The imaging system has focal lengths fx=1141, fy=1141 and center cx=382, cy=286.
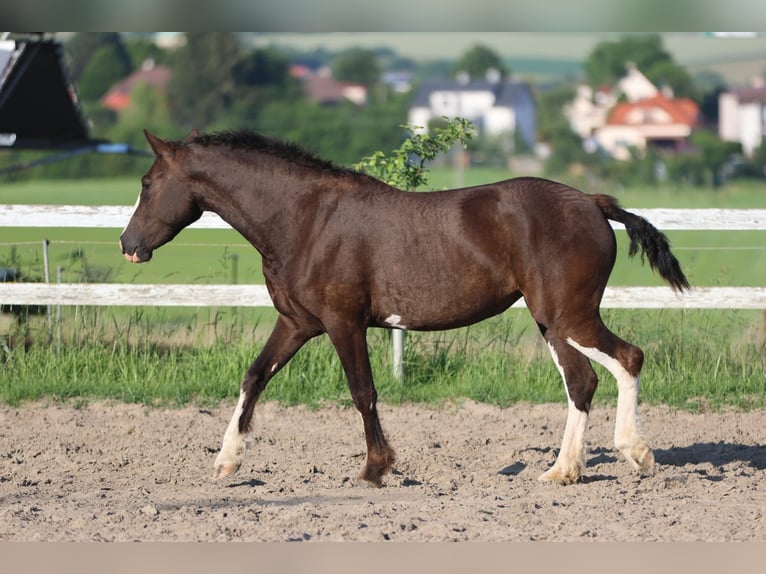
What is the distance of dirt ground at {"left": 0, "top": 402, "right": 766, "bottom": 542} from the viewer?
16.9ft

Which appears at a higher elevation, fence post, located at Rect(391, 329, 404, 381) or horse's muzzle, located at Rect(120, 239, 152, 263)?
horse's muzzle, located at Rect(120, 239, 152, 263)

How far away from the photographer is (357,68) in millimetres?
96812

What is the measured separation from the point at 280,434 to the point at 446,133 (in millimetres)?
2588

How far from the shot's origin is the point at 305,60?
338 feet

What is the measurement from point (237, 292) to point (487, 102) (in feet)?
271

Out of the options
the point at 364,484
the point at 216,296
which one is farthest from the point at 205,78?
the point at 364,484

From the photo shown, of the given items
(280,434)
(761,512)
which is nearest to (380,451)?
(280,434)

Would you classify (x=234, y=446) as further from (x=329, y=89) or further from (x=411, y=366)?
(x=329, y=89)

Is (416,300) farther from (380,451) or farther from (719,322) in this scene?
(719,322)

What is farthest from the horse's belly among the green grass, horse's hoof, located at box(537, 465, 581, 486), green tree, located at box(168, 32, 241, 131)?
green tree, located at box(168, 32, 241, 131)

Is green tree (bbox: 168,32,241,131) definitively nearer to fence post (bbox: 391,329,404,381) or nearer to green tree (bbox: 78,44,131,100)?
green tree (bbox: 78,44,131,100)

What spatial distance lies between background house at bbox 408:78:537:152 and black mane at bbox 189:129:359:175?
7843 cm

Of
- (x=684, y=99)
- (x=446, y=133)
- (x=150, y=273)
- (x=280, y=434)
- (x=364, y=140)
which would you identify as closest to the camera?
(x=280, y=434)

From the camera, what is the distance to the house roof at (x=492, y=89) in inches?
3445
